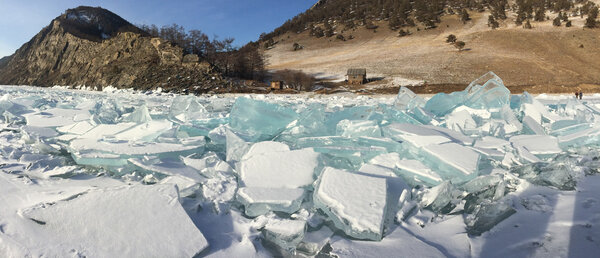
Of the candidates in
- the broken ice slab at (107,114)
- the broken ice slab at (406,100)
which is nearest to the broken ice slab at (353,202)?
the broken ice slab at (406,100)

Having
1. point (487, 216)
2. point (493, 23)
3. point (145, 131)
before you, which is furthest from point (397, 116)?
point (493, 23)

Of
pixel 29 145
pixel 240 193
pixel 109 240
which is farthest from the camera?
pixel 29 145

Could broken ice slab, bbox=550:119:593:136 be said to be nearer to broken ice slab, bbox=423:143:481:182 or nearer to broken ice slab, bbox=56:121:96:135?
broken ice slab, bbox=423:143:481:182

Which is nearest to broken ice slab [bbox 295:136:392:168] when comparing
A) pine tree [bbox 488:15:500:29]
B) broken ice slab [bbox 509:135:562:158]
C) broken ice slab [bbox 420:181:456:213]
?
broken ice slab [bbox 420:181:456:213]

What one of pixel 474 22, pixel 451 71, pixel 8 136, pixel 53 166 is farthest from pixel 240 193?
pixel 474 22

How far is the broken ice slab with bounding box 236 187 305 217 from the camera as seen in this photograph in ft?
4.52

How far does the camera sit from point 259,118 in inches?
108

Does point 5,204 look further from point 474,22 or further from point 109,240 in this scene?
point 474,22

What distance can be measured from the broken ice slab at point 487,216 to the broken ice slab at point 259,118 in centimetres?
161

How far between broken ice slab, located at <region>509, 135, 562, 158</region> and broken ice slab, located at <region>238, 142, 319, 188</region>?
1522 mm

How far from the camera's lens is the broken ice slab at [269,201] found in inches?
54.3

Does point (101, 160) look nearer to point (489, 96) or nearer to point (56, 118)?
point (56, 118)

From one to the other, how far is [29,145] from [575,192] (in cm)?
366

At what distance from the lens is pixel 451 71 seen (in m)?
23.6
